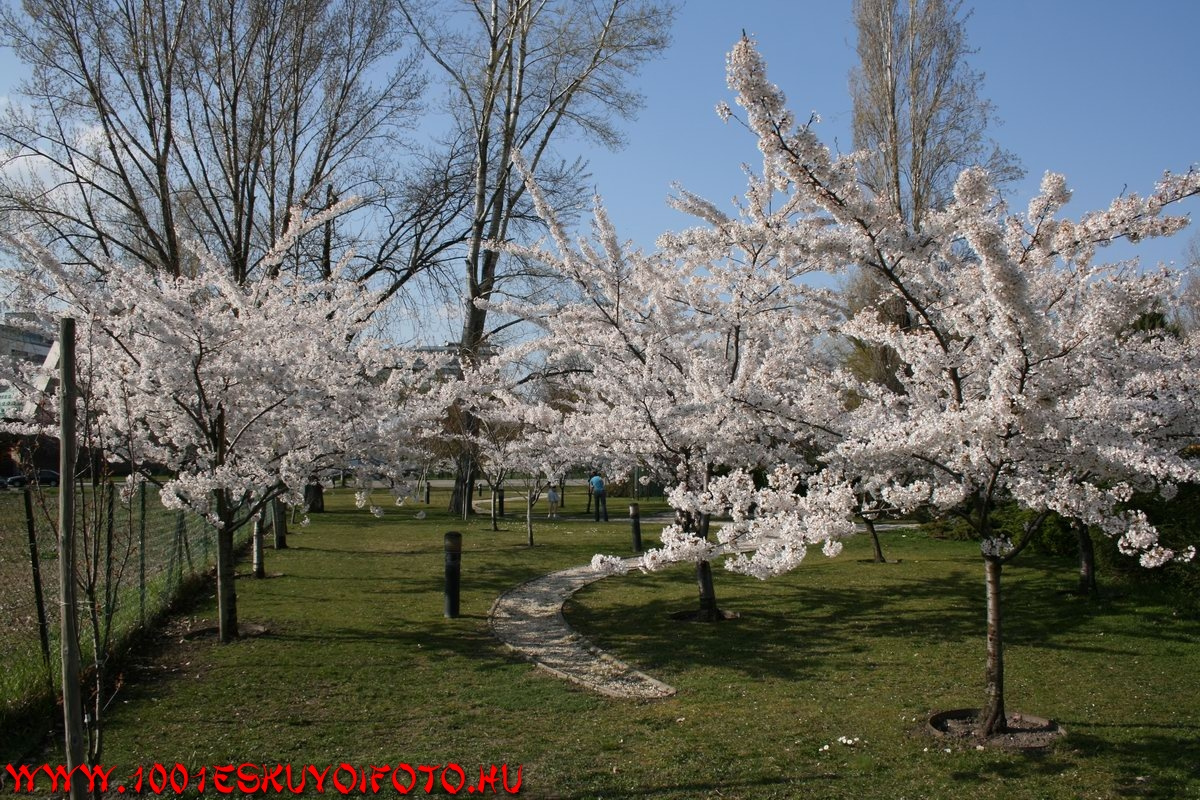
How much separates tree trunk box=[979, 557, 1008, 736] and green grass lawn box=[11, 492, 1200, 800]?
318 mm

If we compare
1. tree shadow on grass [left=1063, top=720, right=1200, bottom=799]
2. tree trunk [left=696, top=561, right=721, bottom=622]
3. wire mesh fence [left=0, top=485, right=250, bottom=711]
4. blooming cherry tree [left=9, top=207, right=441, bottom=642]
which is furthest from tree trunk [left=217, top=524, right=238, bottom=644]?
tree shadow on grass [left=1063, top=720, right=1200, bottom=799]

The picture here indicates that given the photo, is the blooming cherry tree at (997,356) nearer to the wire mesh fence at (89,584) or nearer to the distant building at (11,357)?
the wire mesh fence at (89,584)

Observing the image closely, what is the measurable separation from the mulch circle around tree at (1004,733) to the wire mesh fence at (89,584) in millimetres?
5034

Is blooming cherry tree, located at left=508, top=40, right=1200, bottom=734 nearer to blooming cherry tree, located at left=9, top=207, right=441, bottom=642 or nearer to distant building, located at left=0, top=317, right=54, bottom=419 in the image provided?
blooming cherry tree, located at left=9, top=207, right=441, bottom=642

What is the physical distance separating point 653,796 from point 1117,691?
13.6 feet

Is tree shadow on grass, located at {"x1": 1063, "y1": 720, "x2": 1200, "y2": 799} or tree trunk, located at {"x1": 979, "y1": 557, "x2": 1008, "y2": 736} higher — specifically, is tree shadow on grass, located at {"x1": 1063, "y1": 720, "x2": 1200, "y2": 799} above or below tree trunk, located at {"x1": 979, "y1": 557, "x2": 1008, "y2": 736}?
below

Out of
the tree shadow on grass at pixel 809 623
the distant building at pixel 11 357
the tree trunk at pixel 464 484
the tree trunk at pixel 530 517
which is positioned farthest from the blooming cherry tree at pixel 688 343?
the tree trunk at pixel 464 484

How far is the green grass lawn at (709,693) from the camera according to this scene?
4.82 m

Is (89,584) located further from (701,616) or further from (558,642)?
(701,616)

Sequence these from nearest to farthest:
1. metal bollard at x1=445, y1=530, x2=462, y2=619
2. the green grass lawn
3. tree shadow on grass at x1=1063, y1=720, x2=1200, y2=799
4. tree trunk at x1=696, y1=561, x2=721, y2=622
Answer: tree shadow on grass at x1=1063, y1=720, x2=1200, y2=799 < the green grass lawn < tree trunk at x1=696, y1=561, x2=721, y2=622 < metal bollard at x1=445, y1=530, x2=462, y2=619

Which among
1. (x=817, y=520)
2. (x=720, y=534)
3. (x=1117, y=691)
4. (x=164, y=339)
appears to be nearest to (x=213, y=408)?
(x=164, y=339)

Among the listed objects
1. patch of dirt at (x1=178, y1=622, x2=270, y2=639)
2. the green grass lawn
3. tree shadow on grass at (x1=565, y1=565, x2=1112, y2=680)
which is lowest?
tree shadow on grass at (x1=565, y1=565, x2=1112, y2=680)

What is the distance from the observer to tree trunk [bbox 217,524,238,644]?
808 cm

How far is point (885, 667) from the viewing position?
23.8ft
